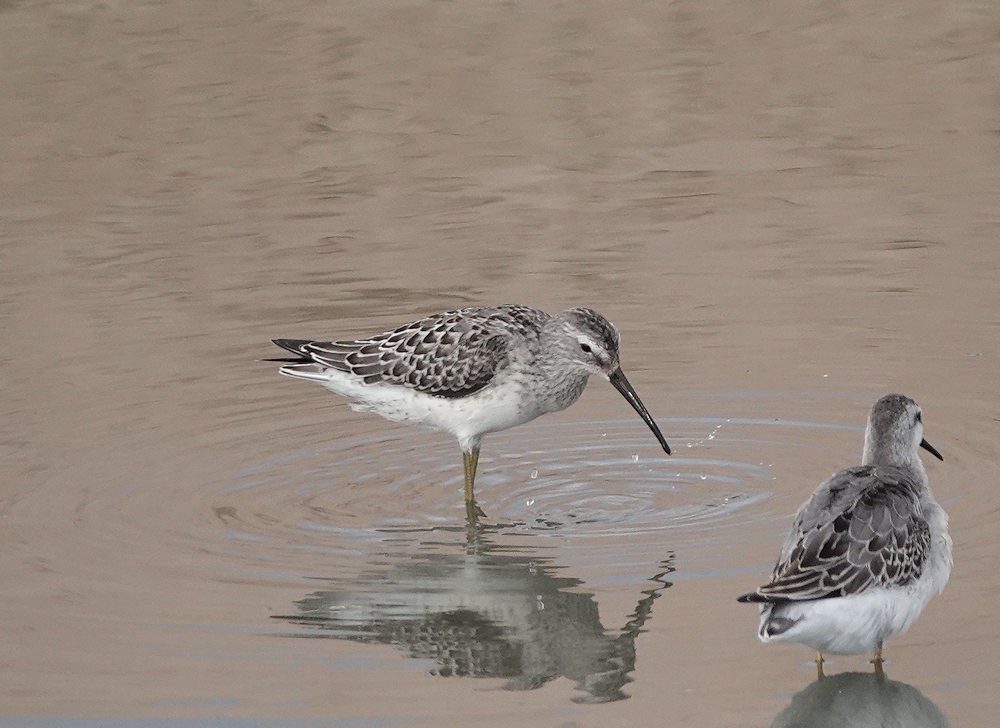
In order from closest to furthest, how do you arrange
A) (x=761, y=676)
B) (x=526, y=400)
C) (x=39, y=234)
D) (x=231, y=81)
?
1. (x=761, y=676)
2. (x=526, y=400)
3. (x=39, y=234)
4. (x=231, y=81)

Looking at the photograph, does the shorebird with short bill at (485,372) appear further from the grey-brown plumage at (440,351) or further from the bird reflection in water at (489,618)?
the bird reflection in water at (489,618)

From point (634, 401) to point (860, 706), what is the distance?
371cm

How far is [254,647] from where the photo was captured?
9.40 metres

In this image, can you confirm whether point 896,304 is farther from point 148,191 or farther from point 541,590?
point 148,191

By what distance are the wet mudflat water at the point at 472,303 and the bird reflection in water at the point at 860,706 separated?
18 mm

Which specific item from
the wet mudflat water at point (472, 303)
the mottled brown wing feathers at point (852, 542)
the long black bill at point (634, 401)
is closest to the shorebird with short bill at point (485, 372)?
the long black bill at point (634, 401)

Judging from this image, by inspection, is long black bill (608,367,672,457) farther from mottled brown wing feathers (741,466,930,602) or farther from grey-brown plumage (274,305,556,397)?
mottled brown wing feathers (741,466,930,602)

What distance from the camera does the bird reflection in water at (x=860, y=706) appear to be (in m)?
8.41

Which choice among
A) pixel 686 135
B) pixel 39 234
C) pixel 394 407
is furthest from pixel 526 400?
pixel 686 135

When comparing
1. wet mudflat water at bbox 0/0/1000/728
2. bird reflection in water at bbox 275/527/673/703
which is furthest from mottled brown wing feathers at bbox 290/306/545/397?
bird reflection in water at bbox 275/527/673/703

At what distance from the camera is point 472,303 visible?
51.2 feet

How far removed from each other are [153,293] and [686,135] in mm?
6741

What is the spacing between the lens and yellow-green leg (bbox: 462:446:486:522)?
38.1 feet

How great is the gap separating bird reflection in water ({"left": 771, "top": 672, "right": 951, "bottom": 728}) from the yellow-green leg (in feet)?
10.6
